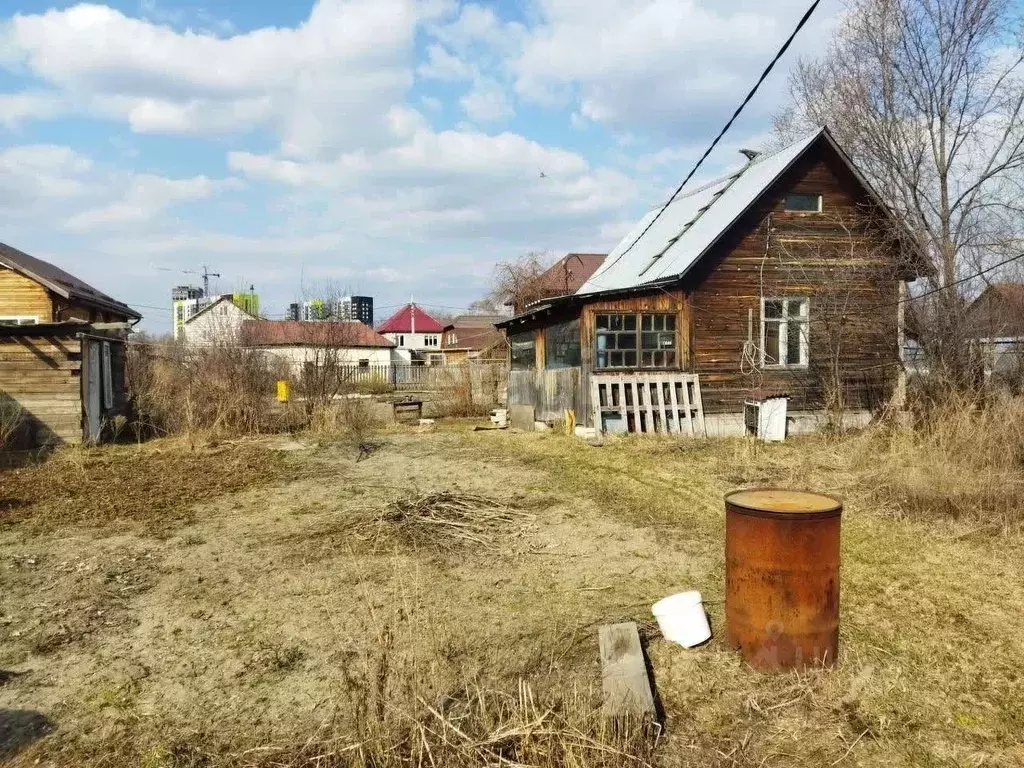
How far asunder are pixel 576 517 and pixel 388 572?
106 inches

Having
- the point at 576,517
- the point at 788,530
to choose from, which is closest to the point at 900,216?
the point at 576,517

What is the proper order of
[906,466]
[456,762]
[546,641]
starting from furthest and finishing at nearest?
1. [906,466]
2. [546,641]
3. [456,762]

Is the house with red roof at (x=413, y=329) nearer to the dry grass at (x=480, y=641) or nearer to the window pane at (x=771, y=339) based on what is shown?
the window pane at (x=771, y=339)

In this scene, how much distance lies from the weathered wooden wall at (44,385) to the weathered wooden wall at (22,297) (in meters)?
4.83

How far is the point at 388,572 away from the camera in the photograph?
6.15 m

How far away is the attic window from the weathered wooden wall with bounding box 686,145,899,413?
0.12 m

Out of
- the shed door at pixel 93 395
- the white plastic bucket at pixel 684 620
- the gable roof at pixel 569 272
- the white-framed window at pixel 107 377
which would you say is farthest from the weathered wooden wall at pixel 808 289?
the gable roof at pixel 569 272

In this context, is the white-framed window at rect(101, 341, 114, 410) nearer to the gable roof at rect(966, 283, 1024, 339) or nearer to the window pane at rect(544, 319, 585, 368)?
the window pane at rect(544, 319, 585, 368)

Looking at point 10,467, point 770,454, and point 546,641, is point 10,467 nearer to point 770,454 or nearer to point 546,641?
point 546,641

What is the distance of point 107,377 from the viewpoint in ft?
54.0

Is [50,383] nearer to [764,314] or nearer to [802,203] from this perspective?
[764,314]

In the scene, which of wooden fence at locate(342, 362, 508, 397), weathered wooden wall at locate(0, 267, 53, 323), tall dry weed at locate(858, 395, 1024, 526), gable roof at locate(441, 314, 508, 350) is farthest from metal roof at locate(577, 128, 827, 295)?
gable roof at locate(441, 314, 508, 350)

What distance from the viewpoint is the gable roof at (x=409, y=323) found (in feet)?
229

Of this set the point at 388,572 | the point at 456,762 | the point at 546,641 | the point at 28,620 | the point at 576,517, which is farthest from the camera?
the point at 576,517
